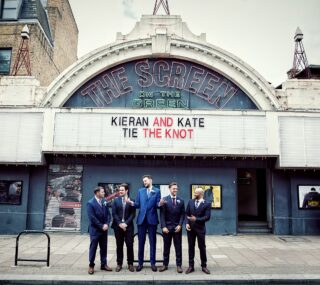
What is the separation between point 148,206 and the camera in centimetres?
789

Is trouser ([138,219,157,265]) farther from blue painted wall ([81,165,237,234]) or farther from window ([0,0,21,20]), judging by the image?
window ([0,0,21,20])

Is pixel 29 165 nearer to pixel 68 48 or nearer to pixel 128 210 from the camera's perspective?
pixel 128 210

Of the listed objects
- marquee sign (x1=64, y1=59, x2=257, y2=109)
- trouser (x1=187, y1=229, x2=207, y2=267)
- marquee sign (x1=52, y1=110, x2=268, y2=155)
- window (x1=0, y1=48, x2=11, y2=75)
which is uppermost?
window (x1=0, y1=48, x2=11, y2=75)

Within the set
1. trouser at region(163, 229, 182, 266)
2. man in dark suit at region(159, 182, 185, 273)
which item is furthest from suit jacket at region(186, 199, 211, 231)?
trouser at region(163, 229, 182, 266)

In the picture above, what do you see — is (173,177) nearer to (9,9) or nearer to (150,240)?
(150,240)

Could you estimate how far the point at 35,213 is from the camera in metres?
13.7

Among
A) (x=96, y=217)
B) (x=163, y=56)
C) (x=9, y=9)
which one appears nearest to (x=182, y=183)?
(x=163, y=56)

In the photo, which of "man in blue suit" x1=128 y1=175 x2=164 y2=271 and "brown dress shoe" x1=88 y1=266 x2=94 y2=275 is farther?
"man in blue suit" x1=128 y1=175 x2=164 y2=271

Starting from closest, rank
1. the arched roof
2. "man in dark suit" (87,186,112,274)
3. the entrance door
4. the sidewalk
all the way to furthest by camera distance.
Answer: the sidewalk → "man in dark suit" (87,186,112,274) → the arched roof → the entrance door

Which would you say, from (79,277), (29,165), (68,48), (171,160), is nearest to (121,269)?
(79,277)

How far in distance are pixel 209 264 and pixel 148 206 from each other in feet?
7.66

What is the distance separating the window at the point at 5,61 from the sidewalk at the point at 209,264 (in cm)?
944

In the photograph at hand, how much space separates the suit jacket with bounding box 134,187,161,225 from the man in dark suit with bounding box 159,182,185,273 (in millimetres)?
195

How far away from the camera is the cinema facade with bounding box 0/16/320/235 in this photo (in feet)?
44.5
